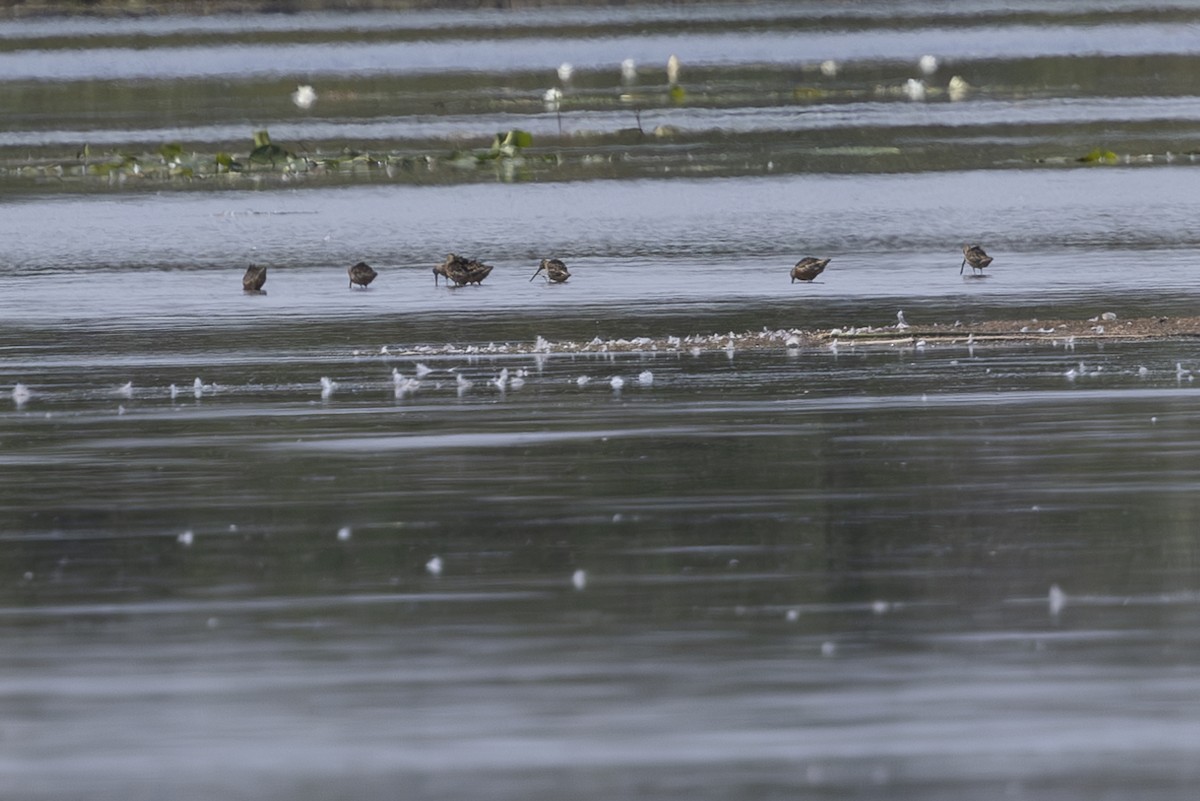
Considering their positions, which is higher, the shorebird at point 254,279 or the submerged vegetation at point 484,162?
the submerged vegetation at point 484,162

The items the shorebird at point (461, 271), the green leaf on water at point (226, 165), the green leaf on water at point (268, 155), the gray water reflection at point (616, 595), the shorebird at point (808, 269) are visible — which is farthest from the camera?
the green leaf on water at point (268, 155)

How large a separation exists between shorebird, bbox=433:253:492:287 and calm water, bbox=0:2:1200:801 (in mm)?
176

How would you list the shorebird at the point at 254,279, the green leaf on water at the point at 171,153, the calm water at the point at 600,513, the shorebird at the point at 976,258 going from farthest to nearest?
the green leaf on water at the point at 171,153, the shorebird at the point at 254,279, the shorebird at the point at 976,258, the calm water at the point at 600,513

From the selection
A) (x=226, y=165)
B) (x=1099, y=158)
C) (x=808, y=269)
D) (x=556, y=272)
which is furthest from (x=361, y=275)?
(x=226, y=165)

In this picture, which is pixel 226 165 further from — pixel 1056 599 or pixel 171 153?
pixel 1056 599

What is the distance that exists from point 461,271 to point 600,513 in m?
14.3

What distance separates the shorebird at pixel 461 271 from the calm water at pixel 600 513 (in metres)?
0.18

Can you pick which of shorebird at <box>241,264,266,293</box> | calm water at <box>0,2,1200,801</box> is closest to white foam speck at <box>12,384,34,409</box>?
calm water at <box>0,2,1200,801</box>

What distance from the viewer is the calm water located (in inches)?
335

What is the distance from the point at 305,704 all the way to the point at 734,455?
566 cm

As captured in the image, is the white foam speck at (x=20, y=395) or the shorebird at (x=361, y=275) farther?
the shorebird at (x=361, y=275)

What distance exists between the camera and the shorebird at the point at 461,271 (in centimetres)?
2683

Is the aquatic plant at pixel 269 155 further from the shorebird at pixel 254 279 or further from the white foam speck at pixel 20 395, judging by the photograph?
the white foam speck at pixel 20 395

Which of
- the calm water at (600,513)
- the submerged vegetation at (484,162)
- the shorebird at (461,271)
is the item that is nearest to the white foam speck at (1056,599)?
the calm water at (600,513)
